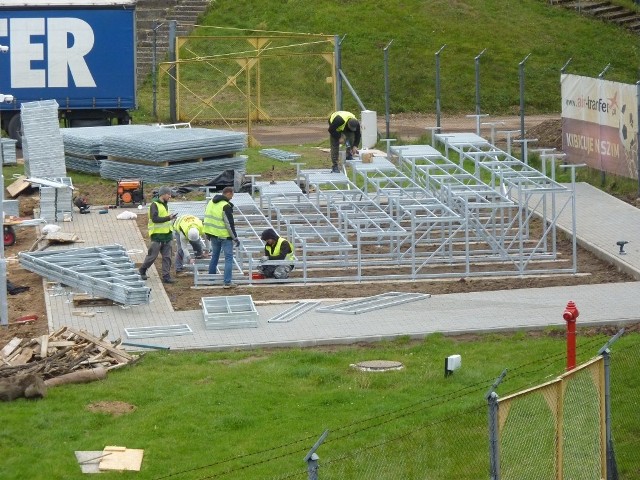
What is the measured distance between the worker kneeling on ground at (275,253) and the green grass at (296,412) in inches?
174

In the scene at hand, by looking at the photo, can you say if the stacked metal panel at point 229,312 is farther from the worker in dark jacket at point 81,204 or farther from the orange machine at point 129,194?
the orange machine at point 129,194

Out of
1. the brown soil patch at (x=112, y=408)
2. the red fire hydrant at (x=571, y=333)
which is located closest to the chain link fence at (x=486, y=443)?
the red fire hydrant at (x=571, y=333)

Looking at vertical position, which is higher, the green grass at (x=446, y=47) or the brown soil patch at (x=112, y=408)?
the green grass at (x=446, y=47)

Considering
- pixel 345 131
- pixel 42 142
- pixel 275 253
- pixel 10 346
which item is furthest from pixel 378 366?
pixel 42 142

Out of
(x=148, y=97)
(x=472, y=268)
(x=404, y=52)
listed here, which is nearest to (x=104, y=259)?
(x=472, y=268)

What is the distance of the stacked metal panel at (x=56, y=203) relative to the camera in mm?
27625

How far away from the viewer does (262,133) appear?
40.5 metres

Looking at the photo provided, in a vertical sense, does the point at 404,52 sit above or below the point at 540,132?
above

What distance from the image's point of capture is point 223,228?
Answer: 21.8 meters

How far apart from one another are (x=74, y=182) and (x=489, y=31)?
66.2ft

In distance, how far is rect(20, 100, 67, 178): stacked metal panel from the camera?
3094cm

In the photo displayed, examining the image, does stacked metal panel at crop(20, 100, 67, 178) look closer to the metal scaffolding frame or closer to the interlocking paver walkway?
the metal scaffolding frame

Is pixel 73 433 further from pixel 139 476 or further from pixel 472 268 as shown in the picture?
pixel 472 268

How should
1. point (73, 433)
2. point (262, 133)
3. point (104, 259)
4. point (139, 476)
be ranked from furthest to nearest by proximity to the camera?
point (262, 133) → point (104, 259) → point (73, 433) → point (139, 476)
